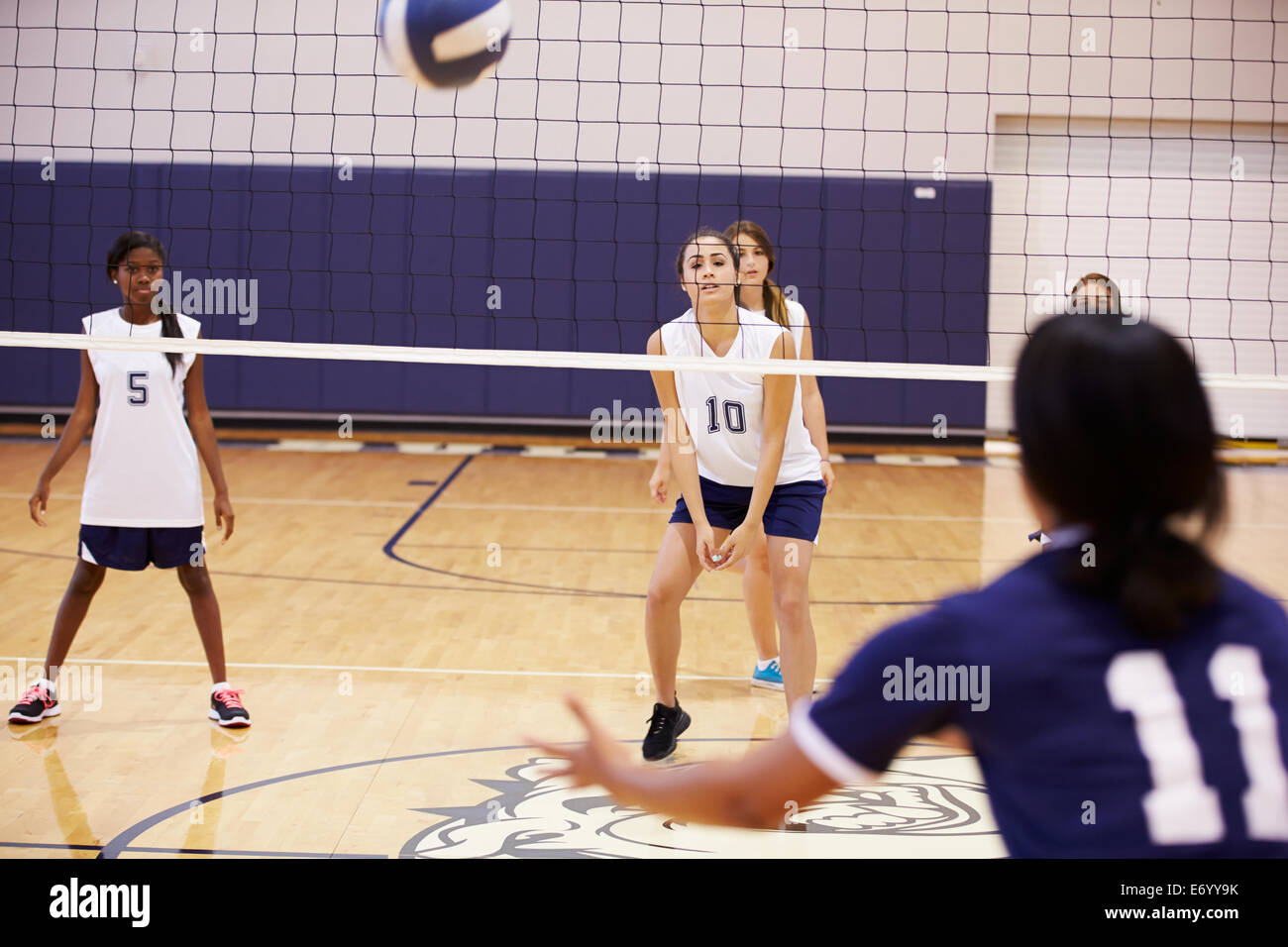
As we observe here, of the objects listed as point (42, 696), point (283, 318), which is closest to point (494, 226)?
point (283, 318)

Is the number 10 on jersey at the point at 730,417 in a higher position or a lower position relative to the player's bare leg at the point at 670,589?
higher

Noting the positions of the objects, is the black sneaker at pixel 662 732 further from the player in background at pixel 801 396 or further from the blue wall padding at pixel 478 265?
the blue wall padding at pixel 478 265

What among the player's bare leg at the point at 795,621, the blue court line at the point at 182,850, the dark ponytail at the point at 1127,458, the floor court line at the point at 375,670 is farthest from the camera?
the floor court line at the point at 375,670

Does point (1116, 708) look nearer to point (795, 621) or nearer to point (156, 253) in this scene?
point (795, 621)

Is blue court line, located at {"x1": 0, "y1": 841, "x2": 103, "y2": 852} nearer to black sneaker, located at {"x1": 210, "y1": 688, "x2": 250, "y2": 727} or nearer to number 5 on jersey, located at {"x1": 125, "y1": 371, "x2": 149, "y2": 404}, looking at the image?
black sneaker, located at {"x1": 210, "y1": 688, "x2": 250, "y2": 727}

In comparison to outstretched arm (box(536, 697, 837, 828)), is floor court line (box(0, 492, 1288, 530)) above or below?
above

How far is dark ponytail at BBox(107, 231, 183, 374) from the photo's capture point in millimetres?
3945

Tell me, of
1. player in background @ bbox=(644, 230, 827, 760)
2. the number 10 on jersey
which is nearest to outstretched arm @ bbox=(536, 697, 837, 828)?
player in background @ bbox=(644, 230, 827, 760)

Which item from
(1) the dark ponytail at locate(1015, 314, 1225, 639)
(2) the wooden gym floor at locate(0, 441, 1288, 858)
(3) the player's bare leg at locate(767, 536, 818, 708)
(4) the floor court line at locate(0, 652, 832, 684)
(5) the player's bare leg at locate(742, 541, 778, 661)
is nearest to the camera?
(1) the dark ponytail at locate(1015, 314, 1225, 639)

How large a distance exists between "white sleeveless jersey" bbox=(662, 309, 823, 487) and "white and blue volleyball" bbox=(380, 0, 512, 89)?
9.88 ft

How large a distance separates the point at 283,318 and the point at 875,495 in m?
5.42

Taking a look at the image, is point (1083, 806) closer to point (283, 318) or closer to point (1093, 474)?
point (1093, 474)

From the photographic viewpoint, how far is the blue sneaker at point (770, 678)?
4.68 metres

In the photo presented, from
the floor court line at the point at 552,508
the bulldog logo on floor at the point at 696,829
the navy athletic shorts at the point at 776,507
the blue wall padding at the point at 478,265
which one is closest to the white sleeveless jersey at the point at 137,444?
the bulldog logo on floor at the point at 696,829
